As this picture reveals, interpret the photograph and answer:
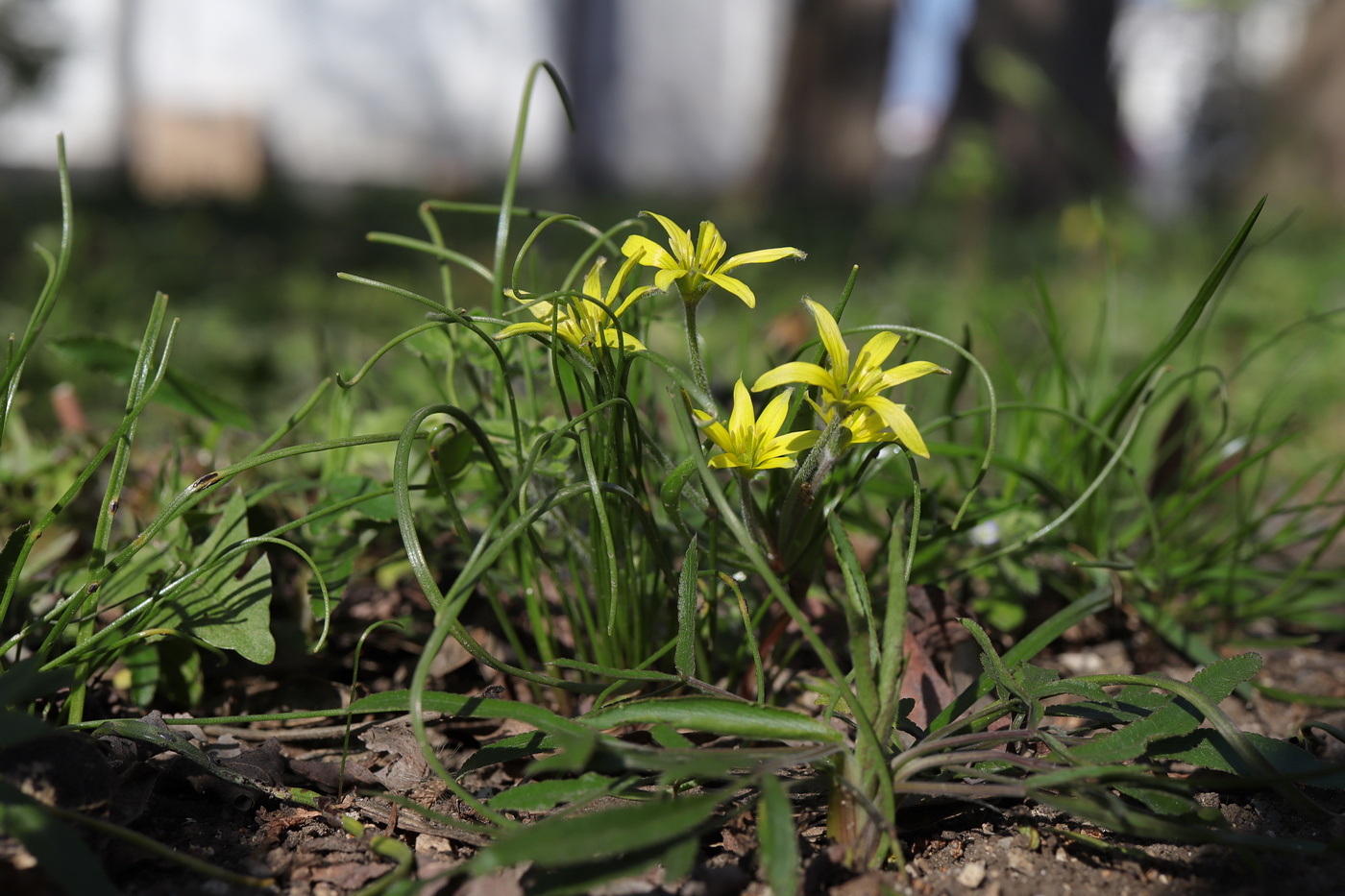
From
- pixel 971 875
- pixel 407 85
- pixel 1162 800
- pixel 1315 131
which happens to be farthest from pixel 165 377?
pixel 407 85

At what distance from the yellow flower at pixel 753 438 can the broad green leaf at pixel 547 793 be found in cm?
33

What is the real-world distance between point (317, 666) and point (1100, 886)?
40.0 inches

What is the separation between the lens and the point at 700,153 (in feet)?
49.7

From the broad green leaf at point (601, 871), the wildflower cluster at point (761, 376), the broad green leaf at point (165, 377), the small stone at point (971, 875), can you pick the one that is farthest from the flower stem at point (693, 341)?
the broad green leaf at point (165, 377)

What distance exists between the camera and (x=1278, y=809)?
105 centimetres

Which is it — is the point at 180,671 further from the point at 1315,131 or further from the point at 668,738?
the point at 1315,131

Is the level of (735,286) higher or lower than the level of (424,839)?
higher

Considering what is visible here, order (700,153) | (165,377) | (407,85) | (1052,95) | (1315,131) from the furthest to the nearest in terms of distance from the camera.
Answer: (700,153) → (407,85) → (1315,131) → (1052,95) → (165,377)

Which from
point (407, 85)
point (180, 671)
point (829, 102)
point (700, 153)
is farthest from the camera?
point (700, 153)

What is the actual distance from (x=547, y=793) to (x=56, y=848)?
411 mm

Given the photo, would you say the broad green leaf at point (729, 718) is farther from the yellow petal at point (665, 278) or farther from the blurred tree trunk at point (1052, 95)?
the blurred tree trunk at point (1052, 95)

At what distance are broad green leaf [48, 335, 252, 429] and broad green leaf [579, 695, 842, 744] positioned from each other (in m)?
0.87

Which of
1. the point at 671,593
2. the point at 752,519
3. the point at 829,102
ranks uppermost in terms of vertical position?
the point at 829,102

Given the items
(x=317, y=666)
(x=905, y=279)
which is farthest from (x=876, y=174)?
(x=317, y=666)
